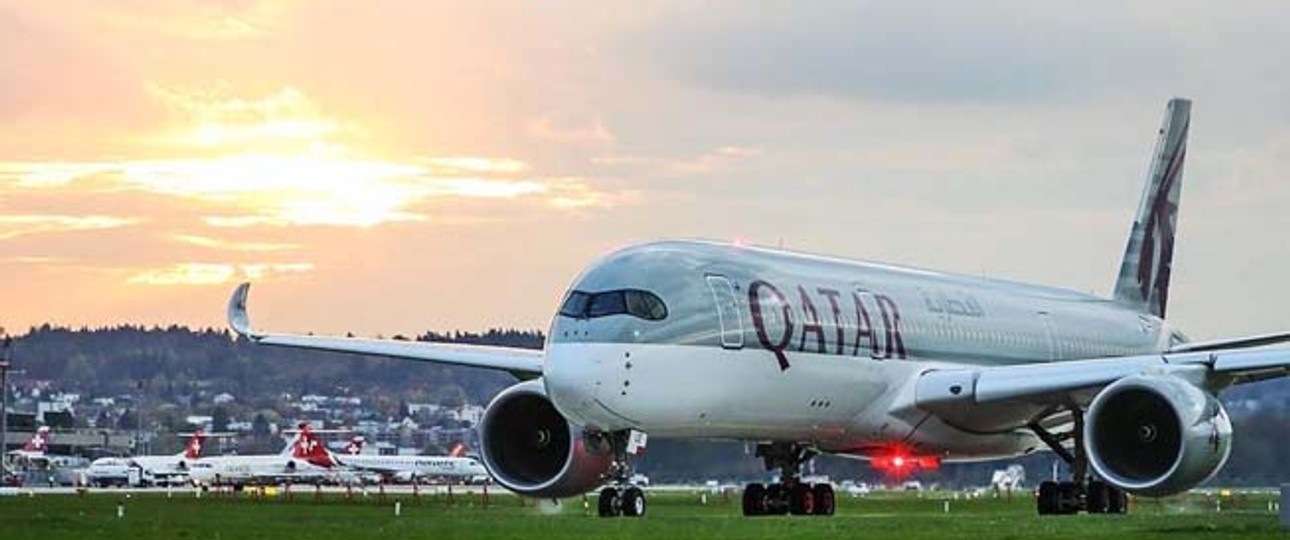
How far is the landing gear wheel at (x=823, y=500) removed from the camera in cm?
5056

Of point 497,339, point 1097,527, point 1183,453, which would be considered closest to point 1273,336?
point 1183,453

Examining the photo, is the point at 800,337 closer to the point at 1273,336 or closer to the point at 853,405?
the point at 853,405

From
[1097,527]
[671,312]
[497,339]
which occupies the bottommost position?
[1097,527]

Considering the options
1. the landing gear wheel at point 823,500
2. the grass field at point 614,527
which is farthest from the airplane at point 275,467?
the grass field at point 614,527

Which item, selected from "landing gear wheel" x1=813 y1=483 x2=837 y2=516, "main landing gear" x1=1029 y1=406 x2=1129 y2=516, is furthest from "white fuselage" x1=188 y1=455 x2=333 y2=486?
"main landing gear" x1=1029 y1=406 x2=1129 y2=516

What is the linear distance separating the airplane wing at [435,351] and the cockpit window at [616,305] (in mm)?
7209

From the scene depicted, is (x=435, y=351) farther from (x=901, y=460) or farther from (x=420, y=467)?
(x=420, y=467)

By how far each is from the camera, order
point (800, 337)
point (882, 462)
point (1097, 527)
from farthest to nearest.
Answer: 1. point (882, 462)
2. point (800, 337)
3. point (1097, 527)

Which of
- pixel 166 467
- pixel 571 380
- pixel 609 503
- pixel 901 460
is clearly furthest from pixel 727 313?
pixel 166 467

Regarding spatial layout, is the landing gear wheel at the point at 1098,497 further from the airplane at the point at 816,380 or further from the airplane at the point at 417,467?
the airplane at the point at 417,467

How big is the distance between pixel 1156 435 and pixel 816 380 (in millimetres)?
5838

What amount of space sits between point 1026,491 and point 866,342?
184ft

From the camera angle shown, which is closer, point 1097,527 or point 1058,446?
point 1097,527

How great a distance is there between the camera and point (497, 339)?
15038 cm
